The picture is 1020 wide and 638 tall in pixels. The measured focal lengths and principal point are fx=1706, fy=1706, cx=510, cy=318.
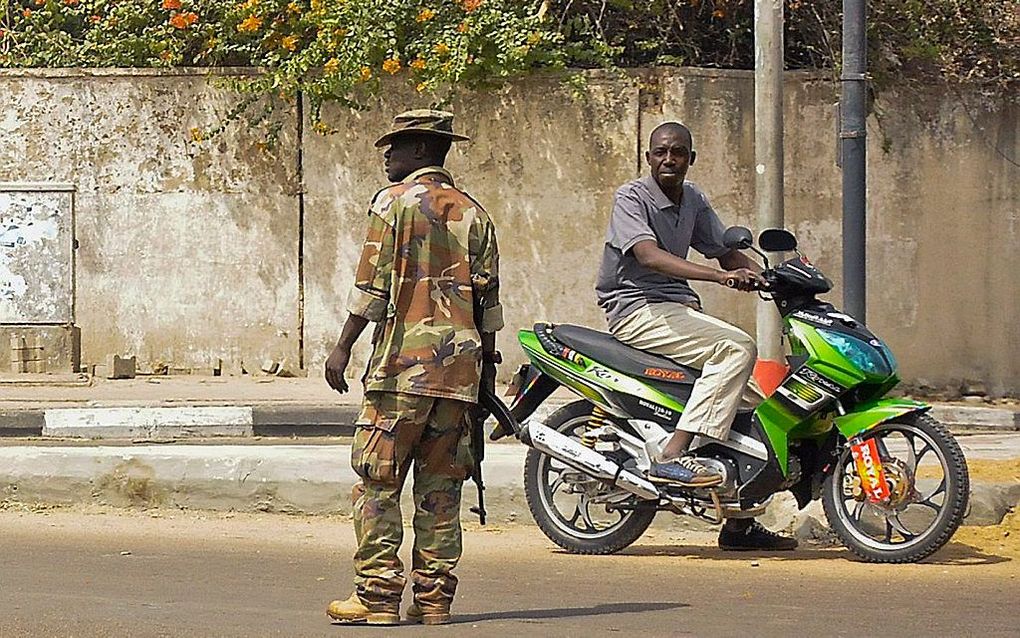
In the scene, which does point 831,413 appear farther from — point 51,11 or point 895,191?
point 51,11

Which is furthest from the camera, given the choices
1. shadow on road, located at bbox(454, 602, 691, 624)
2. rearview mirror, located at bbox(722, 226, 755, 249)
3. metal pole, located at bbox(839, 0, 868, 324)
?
metal pole, located at bbox(839, 0, 868, 324)

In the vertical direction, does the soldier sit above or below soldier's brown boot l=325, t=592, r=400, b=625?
above

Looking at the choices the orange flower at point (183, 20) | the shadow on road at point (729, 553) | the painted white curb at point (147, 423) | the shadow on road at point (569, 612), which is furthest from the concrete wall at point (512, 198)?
the shadow on road at point (569, 612)

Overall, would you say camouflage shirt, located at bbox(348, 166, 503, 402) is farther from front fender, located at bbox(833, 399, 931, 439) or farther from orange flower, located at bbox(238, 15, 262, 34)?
orange flower, located at bbox(238, 15, 262, 34)

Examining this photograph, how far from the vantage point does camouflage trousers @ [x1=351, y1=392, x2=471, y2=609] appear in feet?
17.9

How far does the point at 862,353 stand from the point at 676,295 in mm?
780

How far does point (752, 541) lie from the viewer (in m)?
7.25

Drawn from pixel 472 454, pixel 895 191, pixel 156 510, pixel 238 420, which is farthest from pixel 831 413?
pixel 895 191

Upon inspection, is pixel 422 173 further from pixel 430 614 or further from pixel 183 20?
pixel 183 20

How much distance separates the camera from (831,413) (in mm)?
6809

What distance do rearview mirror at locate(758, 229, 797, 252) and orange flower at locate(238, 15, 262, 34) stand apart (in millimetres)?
7606

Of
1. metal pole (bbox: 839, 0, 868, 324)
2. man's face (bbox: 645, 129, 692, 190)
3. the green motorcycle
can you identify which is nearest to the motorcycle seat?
the green motorcycle

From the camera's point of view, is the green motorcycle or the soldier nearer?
the soldier

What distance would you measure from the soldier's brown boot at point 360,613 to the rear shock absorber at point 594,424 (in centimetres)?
178
